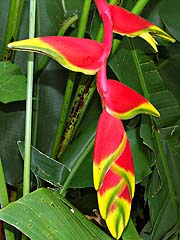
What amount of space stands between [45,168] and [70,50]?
255mm

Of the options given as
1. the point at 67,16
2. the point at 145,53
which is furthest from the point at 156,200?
the point at 67,16

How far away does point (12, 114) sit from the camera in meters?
0.84

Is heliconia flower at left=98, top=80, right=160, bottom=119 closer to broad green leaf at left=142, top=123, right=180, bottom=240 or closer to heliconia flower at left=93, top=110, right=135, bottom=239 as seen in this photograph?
heliconia flower at left=93, top=110, right=135, bottom=239

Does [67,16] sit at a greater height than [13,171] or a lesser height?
greater

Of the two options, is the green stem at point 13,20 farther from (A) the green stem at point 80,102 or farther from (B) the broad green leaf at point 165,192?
(B) the broad green leaf at point 165,192

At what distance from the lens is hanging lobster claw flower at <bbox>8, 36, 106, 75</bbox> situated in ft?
1.32

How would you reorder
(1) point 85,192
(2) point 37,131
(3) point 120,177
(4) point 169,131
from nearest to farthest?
1. (3) point 120,177
2. (4) point 169,131
3. (2) point 37,131
4. (1) point 85,192

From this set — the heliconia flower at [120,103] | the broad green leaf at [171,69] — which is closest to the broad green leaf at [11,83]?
the heliconia flower at [120,103]

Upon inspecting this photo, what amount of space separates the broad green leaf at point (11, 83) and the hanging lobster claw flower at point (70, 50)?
0.65 feet

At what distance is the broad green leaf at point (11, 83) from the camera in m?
0.61

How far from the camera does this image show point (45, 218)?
470 mm

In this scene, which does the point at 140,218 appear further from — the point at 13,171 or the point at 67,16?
the point at 67,16

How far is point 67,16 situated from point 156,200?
1.03 ft

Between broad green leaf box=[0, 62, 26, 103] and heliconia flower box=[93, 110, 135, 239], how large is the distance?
21 cm
